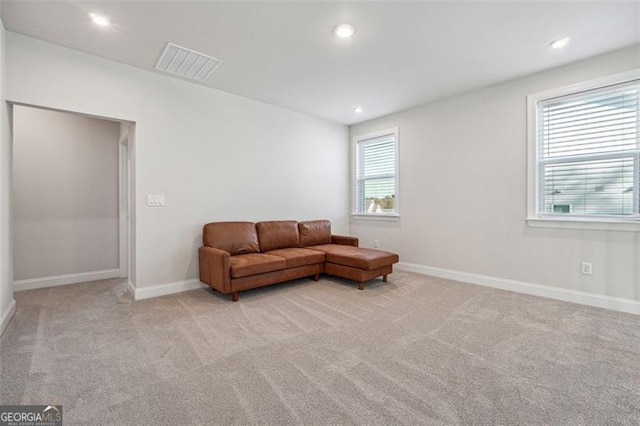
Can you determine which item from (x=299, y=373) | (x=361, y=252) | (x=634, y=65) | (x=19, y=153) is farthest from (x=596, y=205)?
(x=19, y=153)

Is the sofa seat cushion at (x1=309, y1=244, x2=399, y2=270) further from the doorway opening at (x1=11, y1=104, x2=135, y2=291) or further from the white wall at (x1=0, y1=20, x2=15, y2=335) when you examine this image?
the white wall at (x1=0, y1=20, x2=15, y2=335)

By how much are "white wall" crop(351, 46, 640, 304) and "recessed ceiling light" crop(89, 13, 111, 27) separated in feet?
13.4

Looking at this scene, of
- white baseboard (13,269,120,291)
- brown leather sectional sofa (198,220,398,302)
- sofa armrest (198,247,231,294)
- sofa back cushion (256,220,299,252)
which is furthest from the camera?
sofa back cushion (256,220,299,252)

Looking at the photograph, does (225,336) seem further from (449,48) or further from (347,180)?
(347,180)

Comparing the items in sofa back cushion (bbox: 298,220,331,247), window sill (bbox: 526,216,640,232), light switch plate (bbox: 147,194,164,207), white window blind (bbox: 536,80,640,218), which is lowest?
sofa back cushion (bbox: 298,220,331,247)

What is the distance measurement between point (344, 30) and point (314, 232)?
3016 mm

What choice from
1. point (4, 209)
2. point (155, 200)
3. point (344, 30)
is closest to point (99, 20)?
point (155, 200)

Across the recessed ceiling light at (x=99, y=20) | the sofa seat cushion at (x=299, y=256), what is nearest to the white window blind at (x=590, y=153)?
the sofa seat cushion at (x=299, y=256)

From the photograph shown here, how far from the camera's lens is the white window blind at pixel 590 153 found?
9.73ft

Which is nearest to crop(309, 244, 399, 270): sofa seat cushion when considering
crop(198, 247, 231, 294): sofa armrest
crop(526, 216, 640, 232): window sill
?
crop(198, 247, 231, 294): sofa armrest

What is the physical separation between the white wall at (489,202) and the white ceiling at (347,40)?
0.31 meters

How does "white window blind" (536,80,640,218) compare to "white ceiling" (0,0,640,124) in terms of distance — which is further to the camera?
"white window blind" (536,80,640,218)

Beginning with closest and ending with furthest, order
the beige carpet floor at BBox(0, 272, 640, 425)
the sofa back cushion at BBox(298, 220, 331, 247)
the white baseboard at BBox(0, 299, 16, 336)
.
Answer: the beige carpet floor at BBox(0, 272, 640, 425) < the white baseboard at BBox(0, 299, 16, 336) < the sofa back cushion at BBox(298, 220, 331, 247)

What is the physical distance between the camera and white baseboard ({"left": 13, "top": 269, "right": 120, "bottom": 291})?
371 centimetres
